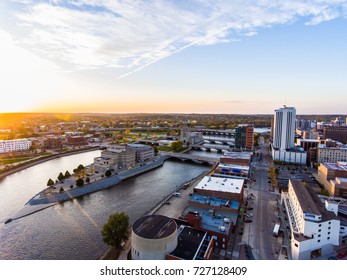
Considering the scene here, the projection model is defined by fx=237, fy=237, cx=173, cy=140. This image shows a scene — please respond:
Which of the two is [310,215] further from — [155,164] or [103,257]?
[155,164]

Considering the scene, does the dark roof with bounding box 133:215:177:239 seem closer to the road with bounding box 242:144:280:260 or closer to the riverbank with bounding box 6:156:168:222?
the road with bounding box 242:144:280:260

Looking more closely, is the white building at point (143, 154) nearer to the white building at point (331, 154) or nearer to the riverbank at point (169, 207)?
the riverbank at point (169, 207)

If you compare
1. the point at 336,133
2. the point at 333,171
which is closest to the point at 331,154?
the point at 333,171

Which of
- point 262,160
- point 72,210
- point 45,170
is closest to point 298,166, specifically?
point 262,160

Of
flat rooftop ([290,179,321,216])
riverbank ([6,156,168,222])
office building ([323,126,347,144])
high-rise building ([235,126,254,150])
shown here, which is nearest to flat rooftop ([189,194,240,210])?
flat rooftop ([290,179,321,216])

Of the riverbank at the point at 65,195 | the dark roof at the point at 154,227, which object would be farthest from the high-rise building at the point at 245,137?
the dark roof at the point at 154,227

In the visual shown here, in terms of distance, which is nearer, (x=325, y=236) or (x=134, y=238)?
(x=134, y=238)

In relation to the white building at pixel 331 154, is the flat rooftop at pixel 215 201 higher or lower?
lower
